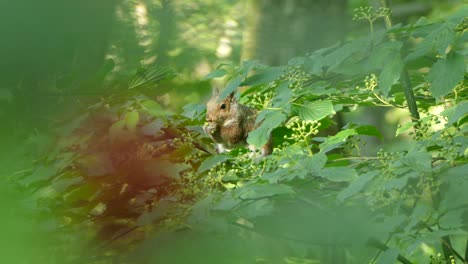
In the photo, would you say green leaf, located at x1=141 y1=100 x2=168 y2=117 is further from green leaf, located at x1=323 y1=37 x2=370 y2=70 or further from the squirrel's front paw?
the squirrel's front paw

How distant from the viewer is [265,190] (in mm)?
1702

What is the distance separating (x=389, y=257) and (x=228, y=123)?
970 millimetres

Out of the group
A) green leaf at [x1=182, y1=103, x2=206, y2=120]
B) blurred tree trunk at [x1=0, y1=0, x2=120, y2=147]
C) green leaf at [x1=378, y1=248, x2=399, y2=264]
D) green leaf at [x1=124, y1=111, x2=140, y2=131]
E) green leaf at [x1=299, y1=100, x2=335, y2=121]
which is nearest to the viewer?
blurred tree trunk at [x1=0, y1=0, x2=120, y2=147]

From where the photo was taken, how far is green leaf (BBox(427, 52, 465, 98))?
1.75m

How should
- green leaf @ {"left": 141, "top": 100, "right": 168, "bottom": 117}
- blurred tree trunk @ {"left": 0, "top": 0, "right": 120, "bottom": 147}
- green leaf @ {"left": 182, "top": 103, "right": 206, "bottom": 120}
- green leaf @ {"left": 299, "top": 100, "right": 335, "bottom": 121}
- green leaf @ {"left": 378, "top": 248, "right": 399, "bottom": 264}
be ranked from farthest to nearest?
green leaf @ {"left": 182, "top": 103, "right": 206, "bottom": 120} < green leaf @ {"left": 299, "top": 100, "right": 335, "bottom": 121} < green leaf @ {"left": 378, "top": 248, "right": 399, "bottom": 264} < green leaf @ {"left": 141, "top": 100, "right": 168, "bottom": 117} < blurred tree trunk @ {"left": 0, "top": 0, "right": 120, "bottom": 147}

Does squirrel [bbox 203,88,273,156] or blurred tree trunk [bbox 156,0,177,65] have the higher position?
blurred tree trunk [bbox 156,0,177,65]

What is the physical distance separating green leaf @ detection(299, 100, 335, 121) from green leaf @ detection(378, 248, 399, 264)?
0.41 meters

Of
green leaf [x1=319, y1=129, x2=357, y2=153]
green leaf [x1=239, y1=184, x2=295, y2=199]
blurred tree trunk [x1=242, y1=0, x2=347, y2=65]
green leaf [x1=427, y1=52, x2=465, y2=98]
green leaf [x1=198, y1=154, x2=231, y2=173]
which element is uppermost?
blurred tree trunk [x1=242, y1=0, x2=347, y2=65]

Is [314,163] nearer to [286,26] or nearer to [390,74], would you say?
[390,74]

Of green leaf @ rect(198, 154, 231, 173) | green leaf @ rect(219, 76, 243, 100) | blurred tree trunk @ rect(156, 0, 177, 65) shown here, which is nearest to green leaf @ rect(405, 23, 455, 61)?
green leaf @ rect(219, 76, 243, 100)

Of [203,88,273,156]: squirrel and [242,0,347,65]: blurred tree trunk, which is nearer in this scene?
[203,88,273,156]: squirrel

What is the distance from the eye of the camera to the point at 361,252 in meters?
2.06

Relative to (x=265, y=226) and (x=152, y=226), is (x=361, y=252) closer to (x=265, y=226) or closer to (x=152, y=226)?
(x=265, y=226)

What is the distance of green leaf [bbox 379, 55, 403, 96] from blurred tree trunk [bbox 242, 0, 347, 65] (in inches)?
50.6
